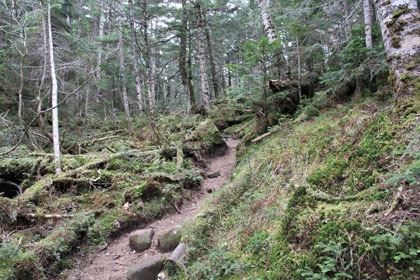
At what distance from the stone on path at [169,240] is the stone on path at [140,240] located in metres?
0.33

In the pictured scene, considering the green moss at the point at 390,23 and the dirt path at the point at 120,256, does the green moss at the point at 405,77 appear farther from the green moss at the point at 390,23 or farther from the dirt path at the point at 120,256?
the dirt path at the point at 120,256

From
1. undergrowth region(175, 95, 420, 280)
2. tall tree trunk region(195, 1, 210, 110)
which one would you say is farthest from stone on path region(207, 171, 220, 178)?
tall tree trunk region(195, 1, 210, 110)

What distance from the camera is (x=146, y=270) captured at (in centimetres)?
379

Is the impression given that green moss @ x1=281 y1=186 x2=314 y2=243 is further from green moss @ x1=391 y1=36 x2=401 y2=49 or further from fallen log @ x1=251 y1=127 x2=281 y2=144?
fallen log @ x1=251 y1=127 x2=281 y2=144

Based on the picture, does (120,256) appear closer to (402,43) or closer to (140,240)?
(140,240)

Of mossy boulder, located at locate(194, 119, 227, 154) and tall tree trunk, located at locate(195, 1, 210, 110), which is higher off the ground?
tall tree trunk, located at locate(195, 1, 210, 110)

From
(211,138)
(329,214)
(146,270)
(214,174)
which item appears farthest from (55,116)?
(329,214)

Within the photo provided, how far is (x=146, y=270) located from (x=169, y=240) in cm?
79

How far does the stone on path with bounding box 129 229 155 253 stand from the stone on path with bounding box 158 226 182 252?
33 cm

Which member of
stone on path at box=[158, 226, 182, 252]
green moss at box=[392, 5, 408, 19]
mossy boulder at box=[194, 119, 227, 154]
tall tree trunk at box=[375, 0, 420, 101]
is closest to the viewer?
tall tree trunk at box=[375, 0, 420, 101]

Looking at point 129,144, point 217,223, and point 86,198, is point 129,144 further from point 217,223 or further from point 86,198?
point 217,223

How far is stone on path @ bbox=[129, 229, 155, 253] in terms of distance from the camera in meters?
4.66

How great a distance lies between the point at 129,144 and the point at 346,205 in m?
9.38

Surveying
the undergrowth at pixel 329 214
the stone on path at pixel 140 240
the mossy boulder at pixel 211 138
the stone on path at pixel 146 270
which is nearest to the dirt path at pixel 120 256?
the stone on path at pixel 140 240
